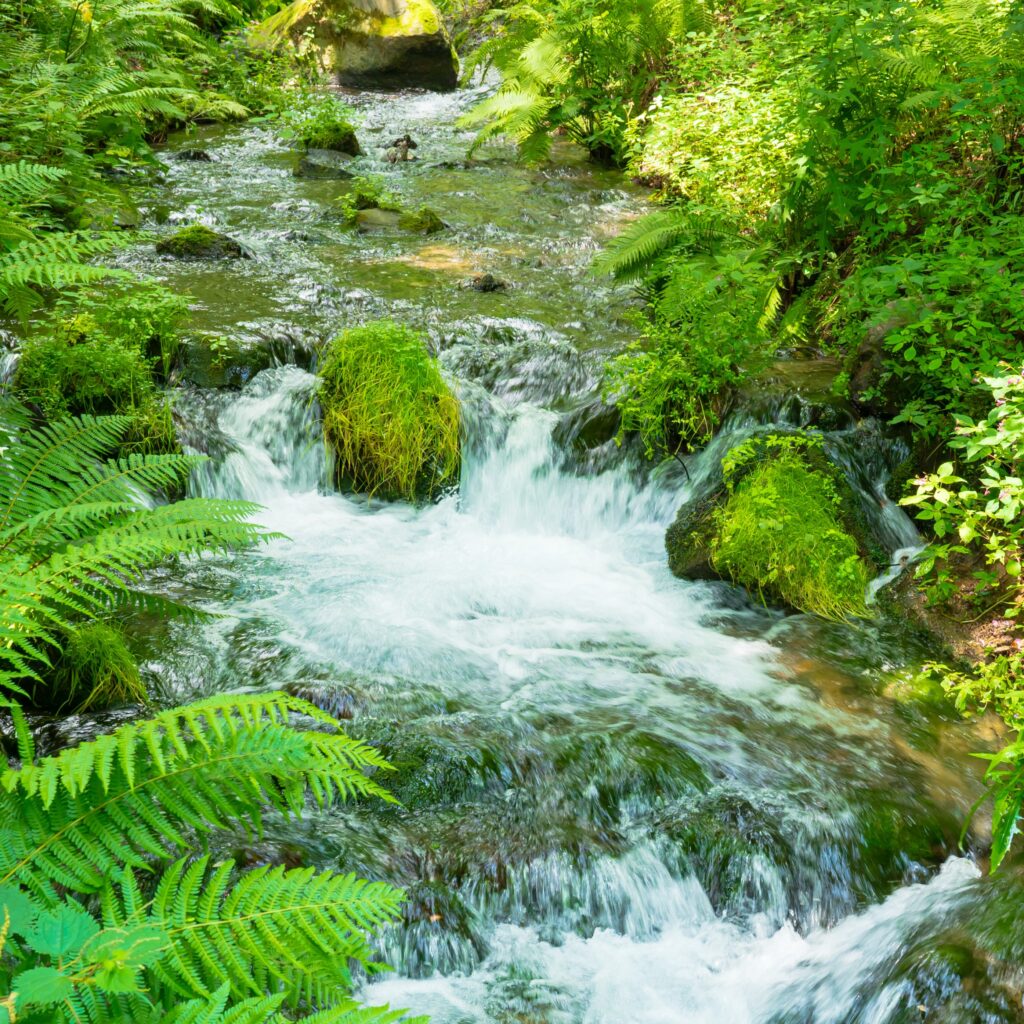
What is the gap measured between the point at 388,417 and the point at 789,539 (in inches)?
107

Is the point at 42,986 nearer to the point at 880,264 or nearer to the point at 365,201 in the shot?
the point at 880,264

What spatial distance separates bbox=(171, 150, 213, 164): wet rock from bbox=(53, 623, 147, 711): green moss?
9.69m

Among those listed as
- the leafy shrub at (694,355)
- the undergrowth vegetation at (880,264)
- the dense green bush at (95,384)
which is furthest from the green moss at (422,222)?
the dense green bush at (95,384)

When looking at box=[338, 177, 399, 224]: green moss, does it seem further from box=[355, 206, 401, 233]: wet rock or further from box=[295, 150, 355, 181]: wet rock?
box=[295, 150, 355, 181]: wet rock

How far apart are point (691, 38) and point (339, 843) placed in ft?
36.1

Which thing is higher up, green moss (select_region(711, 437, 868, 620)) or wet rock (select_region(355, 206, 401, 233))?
wet rock (select_region(355, 206, 401, 233))

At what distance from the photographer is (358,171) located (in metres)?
12.1

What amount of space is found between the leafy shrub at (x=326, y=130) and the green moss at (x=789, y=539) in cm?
890

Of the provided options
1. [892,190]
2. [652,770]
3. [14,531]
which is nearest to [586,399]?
[892,190]

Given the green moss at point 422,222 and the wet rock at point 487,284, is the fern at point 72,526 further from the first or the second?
the green moss at point 422,222

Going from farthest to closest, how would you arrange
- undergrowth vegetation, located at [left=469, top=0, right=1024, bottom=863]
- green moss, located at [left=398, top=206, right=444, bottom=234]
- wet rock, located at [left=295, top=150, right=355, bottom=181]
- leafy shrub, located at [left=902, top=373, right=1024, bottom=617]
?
wet rock, located at [left=295, top=150, right=355, bottom=181], green moss, located at [left=398, top=206, right=444, bottom=234], undergrowth vegetation, located at [left=469, top=0, right=1024, bottom=863], leafy shrub, located at [left=902, top=373, right=1024, bottom=617]

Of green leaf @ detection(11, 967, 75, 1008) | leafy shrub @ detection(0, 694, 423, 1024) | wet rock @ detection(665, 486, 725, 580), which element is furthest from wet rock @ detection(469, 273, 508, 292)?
green leaf @ detection(11, 967, 75, 1008)

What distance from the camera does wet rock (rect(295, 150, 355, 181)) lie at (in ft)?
38.5

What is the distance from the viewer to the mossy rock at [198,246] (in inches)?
346
